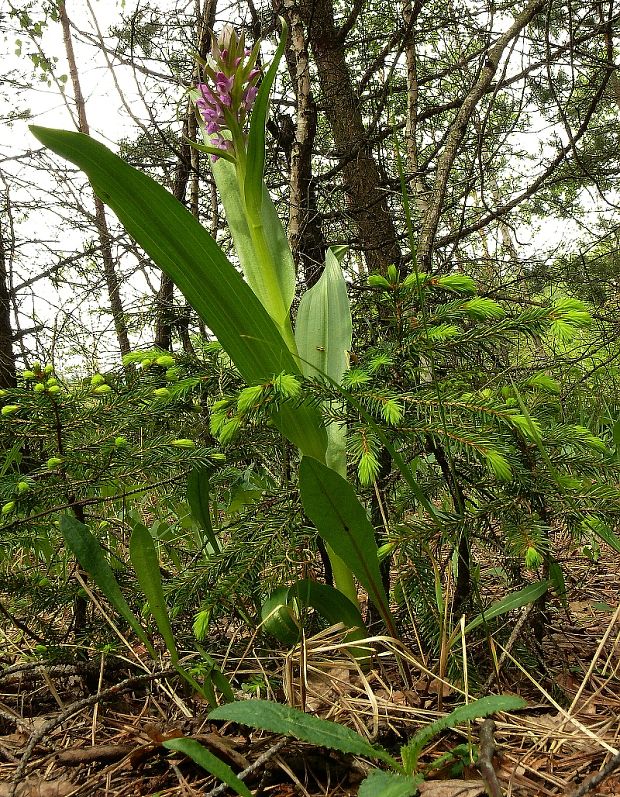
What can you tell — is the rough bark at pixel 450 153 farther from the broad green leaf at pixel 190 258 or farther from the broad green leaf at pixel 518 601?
the broad green leaf at pixel 518 601

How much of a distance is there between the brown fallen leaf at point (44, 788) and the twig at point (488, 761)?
54 cm

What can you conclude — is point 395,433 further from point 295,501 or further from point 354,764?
point 354,764

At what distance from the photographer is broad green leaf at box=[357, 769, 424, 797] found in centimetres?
60

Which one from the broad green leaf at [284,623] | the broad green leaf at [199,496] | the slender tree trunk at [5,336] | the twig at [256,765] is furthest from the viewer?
the slender tree trunk at [5,336]

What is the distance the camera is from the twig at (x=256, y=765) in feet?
2.27

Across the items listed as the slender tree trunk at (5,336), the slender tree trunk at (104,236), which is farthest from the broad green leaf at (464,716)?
the slender tree trunk at (5,336)

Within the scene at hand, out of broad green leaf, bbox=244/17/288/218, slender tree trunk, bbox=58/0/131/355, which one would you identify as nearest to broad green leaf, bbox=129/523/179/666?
broad green leaf, bbox=244/17/288/218

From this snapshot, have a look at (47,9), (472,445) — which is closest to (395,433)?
(472,445)

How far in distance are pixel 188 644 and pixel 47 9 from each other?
16.7 feet

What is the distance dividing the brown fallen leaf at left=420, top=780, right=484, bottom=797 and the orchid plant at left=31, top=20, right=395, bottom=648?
0.30 metres

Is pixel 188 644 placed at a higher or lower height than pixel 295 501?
lower

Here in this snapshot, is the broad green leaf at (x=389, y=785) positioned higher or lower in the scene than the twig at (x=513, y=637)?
higher

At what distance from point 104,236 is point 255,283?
2.91 metres

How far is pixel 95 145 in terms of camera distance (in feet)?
2.87
